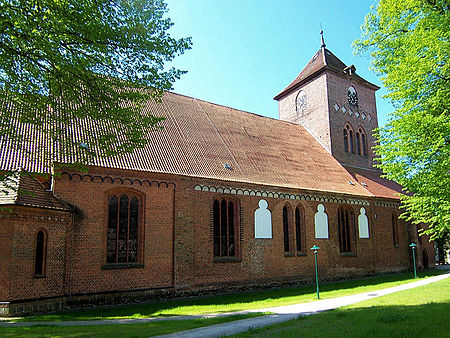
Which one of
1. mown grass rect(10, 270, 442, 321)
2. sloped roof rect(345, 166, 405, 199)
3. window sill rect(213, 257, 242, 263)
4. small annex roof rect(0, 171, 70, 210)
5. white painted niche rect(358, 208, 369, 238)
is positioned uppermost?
sloped roof rect(345, 166, 405, 199)

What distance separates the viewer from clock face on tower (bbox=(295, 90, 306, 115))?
28.3 m

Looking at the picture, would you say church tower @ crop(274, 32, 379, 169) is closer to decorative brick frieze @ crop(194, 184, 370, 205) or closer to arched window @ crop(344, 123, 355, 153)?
arched window @ crop(344, 123, 355, 153)

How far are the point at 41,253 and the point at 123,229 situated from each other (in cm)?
305

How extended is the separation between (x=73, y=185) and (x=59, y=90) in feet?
17.2

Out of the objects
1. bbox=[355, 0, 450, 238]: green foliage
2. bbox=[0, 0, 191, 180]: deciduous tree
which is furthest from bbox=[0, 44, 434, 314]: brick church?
bbox=[355, 0, 450, 238]: green foliage

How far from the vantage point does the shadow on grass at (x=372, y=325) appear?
642 cm

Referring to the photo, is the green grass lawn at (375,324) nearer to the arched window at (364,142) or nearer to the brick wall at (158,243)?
the brick wall at (158,243)

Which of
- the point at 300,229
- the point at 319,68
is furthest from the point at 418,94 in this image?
the point at 319,68

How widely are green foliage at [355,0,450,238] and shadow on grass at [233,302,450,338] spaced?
533 cm

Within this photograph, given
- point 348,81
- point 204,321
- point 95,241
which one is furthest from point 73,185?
point 348,81

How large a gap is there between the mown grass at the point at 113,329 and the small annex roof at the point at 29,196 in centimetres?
395

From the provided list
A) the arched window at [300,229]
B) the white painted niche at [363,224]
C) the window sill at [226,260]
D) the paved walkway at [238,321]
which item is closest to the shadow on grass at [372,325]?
the paved walkway at [238,321]

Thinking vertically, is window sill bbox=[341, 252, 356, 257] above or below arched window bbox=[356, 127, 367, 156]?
below

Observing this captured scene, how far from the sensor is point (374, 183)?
25359mm
